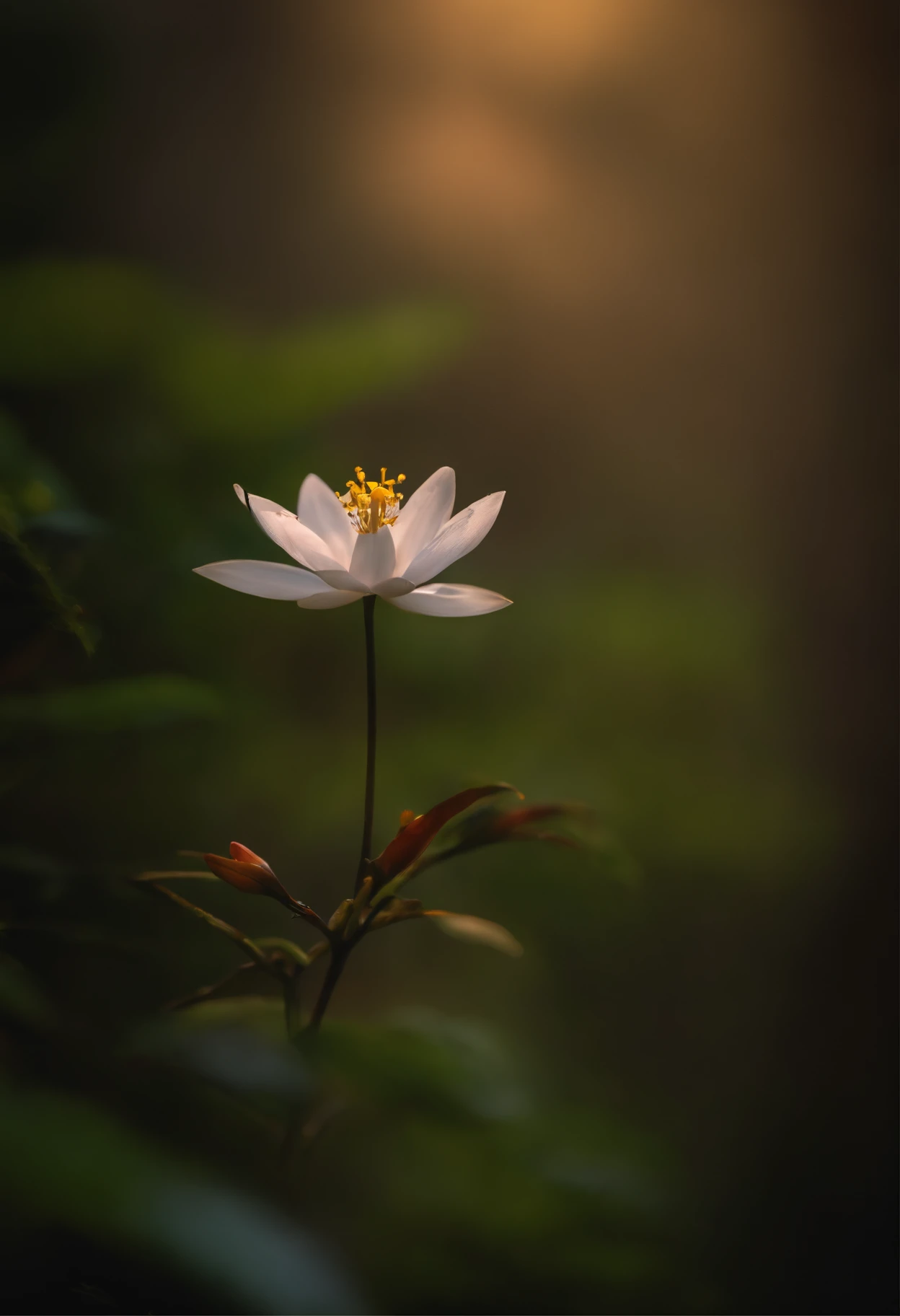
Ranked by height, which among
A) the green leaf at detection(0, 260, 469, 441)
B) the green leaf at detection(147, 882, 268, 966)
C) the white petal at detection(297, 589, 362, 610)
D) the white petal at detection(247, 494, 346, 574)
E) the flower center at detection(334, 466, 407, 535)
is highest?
the green leaf at detection(0, 260, 469, 441)

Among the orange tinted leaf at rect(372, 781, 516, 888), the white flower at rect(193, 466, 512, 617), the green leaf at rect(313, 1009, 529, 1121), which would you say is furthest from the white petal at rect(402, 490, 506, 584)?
the green leaf at rect(313, 1009, 529, 1121)

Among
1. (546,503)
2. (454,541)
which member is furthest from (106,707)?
(546,503)

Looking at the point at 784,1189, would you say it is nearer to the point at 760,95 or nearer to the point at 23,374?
the point at 23,374

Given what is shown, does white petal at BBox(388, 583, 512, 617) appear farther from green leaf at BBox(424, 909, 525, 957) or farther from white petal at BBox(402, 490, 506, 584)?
green leaf at BBox(424, 909, 525, 957)

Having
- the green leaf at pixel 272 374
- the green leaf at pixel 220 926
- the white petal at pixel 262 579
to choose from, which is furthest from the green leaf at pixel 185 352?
the green leaf at pixel 220 926

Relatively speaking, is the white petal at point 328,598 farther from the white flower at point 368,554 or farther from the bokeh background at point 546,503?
the bokeh background at point 546,503

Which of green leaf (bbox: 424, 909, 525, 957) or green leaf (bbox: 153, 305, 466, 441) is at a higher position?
green leaf (bbox: 153, 305, 466, 441)

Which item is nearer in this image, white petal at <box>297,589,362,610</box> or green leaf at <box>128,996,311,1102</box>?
green leaf at <box>128,996,311,1102</box>

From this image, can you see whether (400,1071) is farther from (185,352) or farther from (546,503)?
(546,503)
